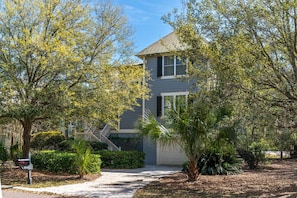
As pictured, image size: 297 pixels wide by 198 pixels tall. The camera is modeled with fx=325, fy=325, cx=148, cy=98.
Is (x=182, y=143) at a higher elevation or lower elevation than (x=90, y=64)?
lower

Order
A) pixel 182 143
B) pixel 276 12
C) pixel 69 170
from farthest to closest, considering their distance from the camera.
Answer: pixel 69 170, pixel 182 143, pixel 276 12

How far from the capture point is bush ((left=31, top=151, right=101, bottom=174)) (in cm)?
1591

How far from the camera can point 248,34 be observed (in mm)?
9602

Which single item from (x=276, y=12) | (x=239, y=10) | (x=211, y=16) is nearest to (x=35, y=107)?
(x=211, y=16)

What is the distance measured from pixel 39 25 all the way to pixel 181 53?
7047mm

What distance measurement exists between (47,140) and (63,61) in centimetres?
1354

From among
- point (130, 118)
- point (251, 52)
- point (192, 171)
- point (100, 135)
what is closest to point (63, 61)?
point (192, 171)

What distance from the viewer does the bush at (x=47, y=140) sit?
2555cm

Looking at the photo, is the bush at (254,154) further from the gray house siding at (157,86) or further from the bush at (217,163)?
the gray house siding at (157,86)

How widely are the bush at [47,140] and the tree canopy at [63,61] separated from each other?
9922 mm

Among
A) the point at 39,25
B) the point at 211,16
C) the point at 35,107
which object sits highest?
the point at 39,25

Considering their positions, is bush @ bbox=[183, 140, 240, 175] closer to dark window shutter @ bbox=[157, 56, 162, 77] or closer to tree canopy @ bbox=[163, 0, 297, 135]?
tree canopy @ bbox=[163, 0, 297, 135]

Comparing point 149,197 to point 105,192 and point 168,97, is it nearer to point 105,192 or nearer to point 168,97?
point 105,192

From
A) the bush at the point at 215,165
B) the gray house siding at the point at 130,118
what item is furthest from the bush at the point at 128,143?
the bush at the point at 215,165
